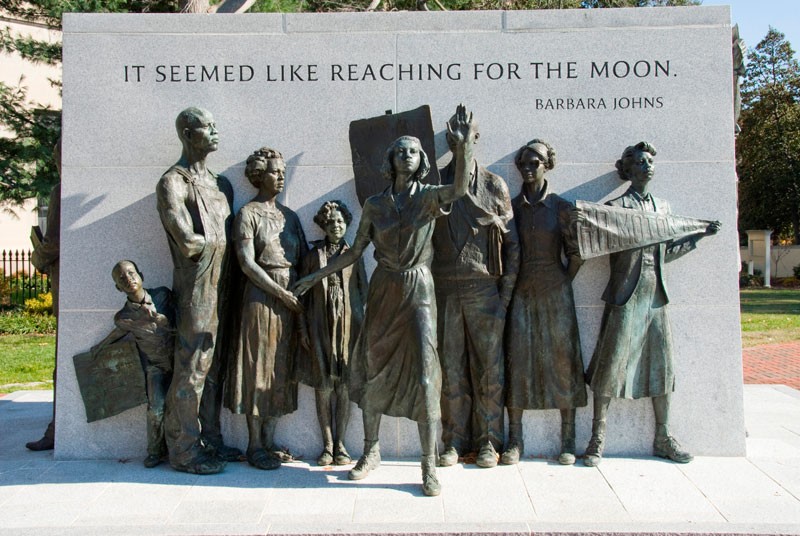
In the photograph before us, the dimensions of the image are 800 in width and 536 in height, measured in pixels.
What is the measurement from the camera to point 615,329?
575 cm

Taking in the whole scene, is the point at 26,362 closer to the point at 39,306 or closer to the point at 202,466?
the point at 39,306

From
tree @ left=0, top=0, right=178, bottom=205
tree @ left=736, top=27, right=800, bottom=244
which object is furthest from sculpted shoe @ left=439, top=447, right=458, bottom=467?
tree @ left=736, top=27, right=800, bottom=244

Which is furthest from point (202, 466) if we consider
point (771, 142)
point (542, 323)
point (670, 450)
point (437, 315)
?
point (771, 142)

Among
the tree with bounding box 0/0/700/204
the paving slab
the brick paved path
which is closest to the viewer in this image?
the paving slab

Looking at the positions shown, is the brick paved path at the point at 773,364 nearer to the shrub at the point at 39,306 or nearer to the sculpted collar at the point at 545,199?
the sculpted collar at the point at 545,199

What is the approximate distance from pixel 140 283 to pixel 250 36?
7.11 feet

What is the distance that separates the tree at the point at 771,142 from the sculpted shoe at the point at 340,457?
31352mm

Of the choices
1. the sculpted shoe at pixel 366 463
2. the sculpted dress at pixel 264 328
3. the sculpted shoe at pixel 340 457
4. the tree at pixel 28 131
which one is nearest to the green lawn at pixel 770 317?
the sculpted shoe at pixel 340 457

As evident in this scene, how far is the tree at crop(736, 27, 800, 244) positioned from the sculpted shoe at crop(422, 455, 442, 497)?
31.7 meters

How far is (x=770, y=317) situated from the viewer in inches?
703

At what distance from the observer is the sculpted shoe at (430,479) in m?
4.94

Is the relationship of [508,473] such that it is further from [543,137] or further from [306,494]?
[543,137]

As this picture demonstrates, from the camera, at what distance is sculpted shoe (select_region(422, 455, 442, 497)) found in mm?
4938

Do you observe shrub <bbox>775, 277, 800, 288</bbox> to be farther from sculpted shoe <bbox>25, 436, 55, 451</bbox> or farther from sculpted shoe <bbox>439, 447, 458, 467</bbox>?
sculpted shoe <bbox>25, 436, 55, 451</bbox>
